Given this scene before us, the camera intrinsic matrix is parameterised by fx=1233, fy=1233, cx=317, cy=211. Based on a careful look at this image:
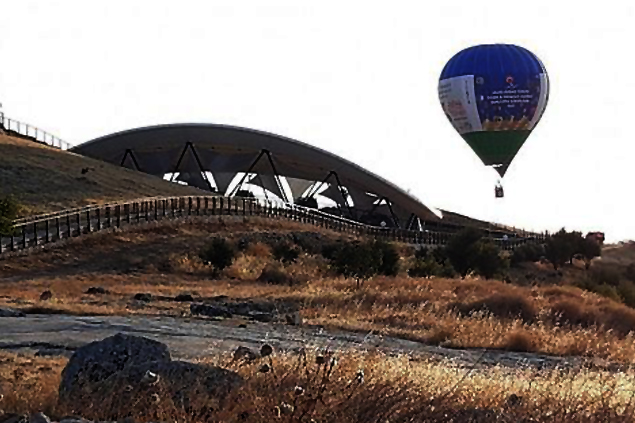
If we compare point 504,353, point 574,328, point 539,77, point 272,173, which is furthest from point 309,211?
point 504,353

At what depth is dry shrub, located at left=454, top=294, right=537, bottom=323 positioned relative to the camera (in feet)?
A: 99.4

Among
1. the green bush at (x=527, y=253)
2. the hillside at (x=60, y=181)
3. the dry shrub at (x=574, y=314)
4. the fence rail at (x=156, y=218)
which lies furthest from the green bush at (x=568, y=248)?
the dry shrub at (x=574, y=314)

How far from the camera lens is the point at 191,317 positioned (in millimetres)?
24594

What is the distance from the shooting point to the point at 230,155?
347 ft

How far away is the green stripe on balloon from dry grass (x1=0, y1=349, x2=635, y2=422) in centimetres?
6448

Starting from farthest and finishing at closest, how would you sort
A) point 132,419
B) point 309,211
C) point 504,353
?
point 309,211 < point 504,353 < point 132,419

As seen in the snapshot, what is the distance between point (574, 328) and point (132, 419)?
891 inches

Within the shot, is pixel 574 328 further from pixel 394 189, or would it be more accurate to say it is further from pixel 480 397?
pixel 394 189

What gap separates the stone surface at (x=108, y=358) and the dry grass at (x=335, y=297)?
13.5 meters

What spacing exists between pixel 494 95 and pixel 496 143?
4194 millimetres

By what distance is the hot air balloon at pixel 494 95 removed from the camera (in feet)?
239

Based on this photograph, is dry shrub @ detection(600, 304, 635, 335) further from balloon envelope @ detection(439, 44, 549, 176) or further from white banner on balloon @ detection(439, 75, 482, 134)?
white banner on balloon @ detection(439, 75, 482, 134)

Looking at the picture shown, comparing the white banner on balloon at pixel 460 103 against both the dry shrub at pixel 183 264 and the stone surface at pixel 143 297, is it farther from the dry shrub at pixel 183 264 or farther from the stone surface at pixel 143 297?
the stone surface at pixel 143 297

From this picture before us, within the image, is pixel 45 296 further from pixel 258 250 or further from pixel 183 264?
pixel 258 250
